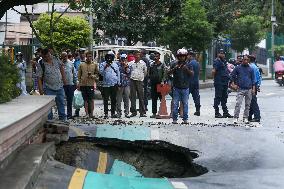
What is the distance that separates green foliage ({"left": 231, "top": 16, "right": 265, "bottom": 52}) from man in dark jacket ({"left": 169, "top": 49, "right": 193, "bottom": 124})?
3330 cm

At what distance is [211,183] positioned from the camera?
25.0ft

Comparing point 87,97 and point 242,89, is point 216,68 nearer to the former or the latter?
point 242,89

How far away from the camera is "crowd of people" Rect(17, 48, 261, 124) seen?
→ 12.9 m

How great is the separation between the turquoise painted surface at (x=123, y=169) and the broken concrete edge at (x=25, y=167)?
1612mm

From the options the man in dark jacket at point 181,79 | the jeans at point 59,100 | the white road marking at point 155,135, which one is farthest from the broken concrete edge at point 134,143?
the man in dark jacket at point 181,79

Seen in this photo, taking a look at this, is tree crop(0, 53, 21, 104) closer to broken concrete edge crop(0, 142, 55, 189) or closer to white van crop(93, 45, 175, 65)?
broken concrete edge crop(0, 142, 55, 189)

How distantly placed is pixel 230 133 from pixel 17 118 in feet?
19.2

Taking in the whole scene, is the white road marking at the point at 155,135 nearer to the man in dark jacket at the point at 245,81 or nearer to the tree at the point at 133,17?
the man in dark jacket at the point at 245,81

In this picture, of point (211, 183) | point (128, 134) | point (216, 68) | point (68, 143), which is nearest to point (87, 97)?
point (216, 68)

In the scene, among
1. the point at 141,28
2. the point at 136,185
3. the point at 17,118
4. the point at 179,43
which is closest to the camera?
the point at 17,118

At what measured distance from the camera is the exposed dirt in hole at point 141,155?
926cm

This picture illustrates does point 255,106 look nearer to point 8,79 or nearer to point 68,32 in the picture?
point 8,79

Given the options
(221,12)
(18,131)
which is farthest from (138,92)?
(221,12)

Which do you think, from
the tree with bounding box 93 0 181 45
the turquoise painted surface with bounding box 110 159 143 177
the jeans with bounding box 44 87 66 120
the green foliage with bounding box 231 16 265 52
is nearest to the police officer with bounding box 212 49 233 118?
the jeans with bounding box 44 87 66 120
